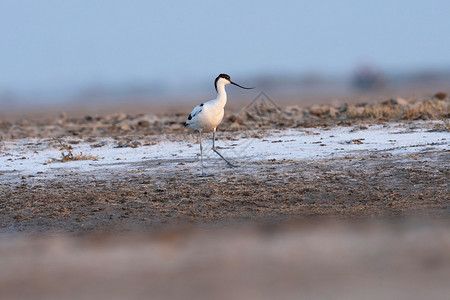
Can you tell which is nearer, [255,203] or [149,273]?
[149,273]

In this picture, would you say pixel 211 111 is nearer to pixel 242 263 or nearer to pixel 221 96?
pixel 221 96

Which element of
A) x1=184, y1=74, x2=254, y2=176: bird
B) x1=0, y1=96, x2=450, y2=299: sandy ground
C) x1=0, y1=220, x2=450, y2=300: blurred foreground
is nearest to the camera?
x1=0, y1=220, x2=450, y2=300: blurred foreground

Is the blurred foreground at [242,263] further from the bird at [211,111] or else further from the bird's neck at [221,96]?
the bird's neck at [221,96]

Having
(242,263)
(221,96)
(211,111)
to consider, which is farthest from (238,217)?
(221,96)

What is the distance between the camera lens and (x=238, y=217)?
6680mm

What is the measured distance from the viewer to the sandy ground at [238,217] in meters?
4.52

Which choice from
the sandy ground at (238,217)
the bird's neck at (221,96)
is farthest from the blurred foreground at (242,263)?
the bird's neck at (221,96)

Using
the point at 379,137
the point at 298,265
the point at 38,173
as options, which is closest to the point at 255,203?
the point at 298,265

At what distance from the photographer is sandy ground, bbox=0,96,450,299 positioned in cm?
452

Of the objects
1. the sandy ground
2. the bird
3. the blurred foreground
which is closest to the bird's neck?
the bird

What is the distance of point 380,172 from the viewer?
27.4 ft

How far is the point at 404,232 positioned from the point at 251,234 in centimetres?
128

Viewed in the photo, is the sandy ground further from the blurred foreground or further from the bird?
the bird

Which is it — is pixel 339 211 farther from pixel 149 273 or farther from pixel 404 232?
pixel 149 273
